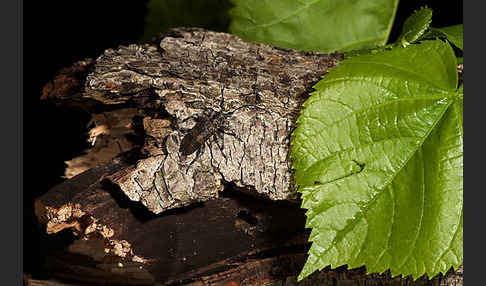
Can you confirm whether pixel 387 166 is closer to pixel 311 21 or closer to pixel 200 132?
pixel 200 132

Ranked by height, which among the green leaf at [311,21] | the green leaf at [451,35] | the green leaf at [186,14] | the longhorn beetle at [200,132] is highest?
the green leaf at [186,14]

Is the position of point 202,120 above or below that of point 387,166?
above

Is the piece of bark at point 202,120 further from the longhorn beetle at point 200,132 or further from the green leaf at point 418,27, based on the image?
the green leaf at point 418,27

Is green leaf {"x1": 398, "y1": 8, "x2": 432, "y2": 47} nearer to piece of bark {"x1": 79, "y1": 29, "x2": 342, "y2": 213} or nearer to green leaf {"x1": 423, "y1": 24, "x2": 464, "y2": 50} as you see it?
green leaf {"x1": 423, "y1": 24, "x2": 464, "y2": 50}

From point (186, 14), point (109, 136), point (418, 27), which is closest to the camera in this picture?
point (418, 27)

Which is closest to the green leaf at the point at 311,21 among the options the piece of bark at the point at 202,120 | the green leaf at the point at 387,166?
the piece of bark at the point at 202,120

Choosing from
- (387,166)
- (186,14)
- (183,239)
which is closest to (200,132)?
(183,239)
